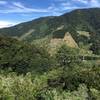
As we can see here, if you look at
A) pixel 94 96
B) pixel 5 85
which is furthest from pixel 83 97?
pixel 5 85

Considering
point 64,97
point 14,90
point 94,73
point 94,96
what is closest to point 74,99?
point 64,97

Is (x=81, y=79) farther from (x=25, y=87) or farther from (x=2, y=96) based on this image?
(x=2, y=96)

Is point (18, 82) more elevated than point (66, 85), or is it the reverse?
point (18, 82)

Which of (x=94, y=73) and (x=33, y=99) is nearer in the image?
(x=33, y=99)

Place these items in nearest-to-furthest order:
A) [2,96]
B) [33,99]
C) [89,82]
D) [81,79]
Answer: [2,96], [33,99], [89,82], [81,79]

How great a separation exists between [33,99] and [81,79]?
205 ft

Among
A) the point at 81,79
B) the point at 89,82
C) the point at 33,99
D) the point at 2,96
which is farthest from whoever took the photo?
the point at 81,79

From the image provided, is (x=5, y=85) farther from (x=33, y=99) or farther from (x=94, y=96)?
(x=94, y=96)

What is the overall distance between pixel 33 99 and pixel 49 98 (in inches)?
361

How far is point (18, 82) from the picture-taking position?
110688 millimetres

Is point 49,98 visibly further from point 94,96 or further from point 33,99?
point 94,96

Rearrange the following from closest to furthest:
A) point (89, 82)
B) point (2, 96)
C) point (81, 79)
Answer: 1. point (2, 96)
2. point (89, 82)
3. point (81, 79)

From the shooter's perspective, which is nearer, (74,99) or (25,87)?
(74,99)

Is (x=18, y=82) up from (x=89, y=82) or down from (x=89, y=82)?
up
